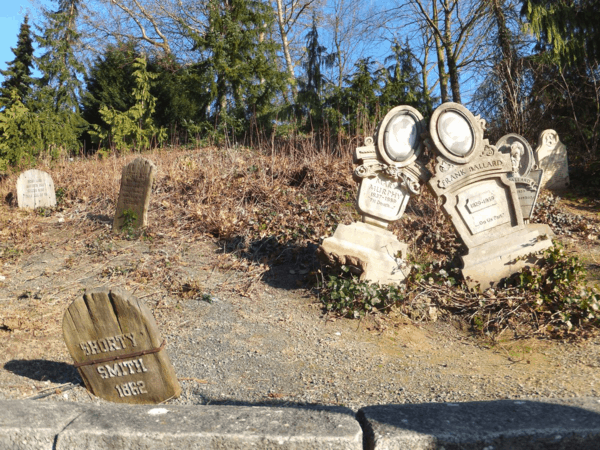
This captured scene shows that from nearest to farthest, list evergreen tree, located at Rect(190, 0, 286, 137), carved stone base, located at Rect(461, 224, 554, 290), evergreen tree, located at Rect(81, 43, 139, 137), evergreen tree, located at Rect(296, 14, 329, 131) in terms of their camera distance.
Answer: carved stone base, located at Rect(461, 224, 554, 290)
evergreen tree, located at Rect(296, 14, 329, 131)
evergreen tree, located at Rect(190, 0, 286, 137)
evergreen tree, located at Rect(81, 43, 139, 137)

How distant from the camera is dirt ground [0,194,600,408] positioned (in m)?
3.31

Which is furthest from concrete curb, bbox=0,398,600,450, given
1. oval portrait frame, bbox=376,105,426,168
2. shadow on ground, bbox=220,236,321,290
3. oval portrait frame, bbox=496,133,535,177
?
oval portrait frame, bbox=496,133,535,177

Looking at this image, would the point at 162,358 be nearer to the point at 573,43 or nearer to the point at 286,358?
the point at 286,358

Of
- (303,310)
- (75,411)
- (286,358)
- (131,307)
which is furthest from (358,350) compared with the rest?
(75,411)

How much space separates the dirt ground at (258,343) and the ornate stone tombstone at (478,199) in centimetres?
85

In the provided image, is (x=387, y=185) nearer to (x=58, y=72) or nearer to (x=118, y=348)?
(x=118, y=348)

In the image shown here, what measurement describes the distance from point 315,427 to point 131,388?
153cm

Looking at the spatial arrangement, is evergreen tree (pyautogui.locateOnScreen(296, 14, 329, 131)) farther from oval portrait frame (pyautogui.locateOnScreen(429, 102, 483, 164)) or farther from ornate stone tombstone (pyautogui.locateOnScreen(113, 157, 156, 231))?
oval portrait frame (pyautogui.locateOnScreen(429, 102, 483, 164))

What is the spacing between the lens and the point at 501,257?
503 centimetres

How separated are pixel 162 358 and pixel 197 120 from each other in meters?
12.5

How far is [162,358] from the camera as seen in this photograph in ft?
10.1

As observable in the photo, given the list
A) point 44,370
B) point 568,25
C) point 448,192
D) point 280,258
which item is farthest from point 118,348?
point 568,25

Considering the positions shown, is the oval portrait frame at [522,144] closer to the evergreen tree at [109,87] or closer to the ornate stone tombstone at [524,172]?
the ornate stone tombstone at [524,172]

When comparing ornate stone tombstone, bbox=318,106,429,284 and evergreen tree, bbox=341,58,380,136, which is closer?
ornate stone tombstone, bbox=318,106,429,284
